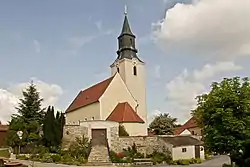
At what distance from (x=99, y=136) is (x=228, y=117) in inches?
735

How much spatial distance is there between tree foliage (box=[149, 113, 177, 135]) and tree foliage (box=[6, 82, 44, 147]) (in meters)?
15.9

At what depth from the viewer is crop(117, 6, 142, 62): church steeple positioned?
2097 inches

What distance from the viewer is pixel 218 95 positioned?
2142 centimetres

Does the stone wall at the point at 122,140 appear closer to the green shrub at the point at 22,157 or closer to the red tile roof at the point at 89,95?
the green shrub at the point at 22,157

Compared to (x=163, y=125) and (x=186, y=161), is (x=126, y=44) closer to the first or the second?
(x=163, y=125)

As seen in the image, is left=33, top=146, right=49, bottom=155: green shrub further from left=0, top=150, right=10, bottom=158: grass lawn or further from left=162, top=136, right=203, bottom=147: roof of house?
left=162, top=136, right=203, bottom=147: roof of house

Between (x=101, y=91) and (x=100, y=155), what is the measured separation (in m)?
13.9

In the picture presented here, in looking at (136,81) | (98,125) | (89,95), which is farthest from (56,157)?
(136,81)

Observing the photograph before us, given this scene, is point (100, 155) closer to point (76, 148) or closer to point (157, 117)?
point (76, 148)

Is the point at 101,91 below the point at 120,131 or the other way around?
the other way around

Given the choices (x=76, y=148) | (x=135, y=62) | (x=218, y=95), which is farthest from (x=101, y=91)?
(x=218, y=95)

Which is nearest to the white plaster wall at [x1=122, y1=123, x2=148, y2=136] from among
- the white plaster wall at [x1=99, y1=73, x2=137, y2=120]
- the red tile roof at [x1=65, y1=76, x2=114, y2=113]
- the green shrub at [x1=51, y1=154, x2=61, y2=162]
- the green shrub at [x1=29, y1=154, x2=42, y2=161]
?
the white plaster wall at [x1=99, y1=73, x2=137, y2=120]

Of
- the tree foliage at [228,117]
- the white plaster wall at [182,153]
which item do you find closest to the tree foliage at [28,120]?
the white plaster wall at [182,153]

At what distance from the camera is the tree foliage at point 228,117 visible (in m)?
20.7
